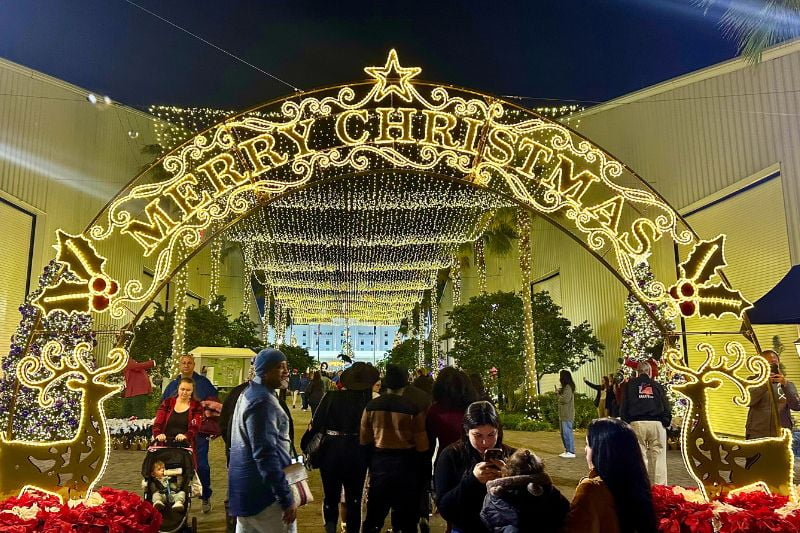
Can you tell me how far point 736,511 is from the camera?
4.42m

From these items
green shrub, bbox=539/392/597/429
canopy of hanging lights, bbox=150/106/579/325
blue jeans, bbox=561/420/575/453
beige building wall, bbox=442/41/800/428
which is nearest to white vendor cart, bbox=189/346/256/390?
canopy of hanging lights, bbox=150/106/579/325

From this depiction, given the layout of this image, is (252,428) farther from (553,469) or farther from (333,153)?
(553,469)

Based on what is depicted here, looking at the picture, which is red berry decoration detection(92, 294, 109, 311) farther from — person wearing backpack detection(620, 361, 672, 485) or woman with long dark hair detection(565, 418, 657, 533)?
person wearing backpack detection(620, 361, 672, 485)

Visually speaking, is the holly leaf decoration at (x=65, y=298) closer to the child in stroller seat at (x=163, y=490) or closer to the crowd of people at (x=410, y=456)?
the crowd of people at (x=410, y=456)

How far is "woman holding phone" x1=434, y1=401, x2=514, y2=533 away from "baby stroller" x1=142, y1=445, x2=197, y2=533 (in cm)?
331

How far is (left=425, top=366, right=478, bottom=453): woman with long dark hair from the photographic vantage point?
474 centimetres

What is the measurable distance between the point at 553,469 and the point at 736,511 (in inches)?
216

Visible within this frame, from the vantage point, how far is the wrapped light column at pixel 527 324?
17531 millimetres

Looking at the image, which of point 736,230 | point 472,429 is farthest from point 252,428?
point 736,230

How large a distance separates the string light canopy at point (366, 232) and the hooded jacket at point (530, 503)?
27.9ft

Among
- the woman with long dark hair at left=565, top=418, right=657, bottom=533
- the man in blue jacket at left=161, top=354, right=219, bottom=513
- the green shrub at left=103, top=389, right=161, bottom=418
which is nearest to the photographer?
the woman with long dark hair at left=565, top=418, right=657, bottom=533

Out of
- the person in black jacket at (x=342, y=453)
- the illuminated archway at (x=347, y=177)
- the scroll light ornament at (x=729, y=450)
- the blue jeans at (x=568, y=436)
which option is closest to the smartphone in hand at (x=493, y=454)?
the person in black jacket at (x=342, y=453)

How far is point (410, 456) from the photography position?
4629 mm

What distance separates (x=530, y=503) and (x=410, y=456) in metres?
2.34
